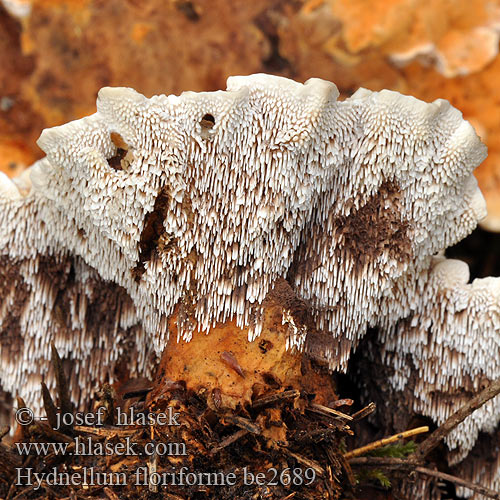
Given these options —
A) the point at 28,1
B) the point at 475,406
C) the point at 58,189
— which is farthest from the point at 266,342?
the point at 28,1

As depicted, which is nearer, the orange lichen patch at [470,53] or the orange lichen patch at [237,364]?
the orange lichen patch at [237,364]

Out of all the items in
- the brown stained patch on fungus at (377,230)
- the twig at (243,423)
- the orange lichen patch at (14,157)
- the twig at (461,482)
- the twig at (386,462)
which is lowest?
the twig at (461,482)

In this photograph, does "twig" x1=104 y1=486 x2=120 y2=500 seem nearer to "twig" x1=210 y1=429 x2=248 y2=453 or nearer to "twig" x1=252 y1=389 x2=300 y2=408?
"twig" x1=210 y1=429 x2=248 y2=453

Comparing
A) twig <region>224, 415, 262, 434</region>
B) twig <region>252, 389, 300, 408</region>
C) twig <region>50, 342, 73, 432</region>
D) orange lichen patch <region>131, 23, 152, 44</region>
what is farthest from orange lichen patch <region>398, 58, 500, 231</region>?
twig <region>50, 342, 73, 432</region>

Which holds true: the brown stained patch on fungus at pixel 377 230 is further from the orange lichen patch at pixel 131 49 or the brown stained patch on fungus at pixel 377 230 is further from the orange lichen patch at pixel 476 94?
the orange lichen patch at pixel 131 49

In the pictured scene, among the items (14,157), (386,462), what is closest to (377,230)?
(386,462)

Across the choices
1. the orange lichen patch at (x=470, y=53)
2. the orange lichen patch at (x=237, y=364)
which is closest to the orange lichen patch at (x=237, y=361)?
the orange lichen patch at (x=237, y=364)
